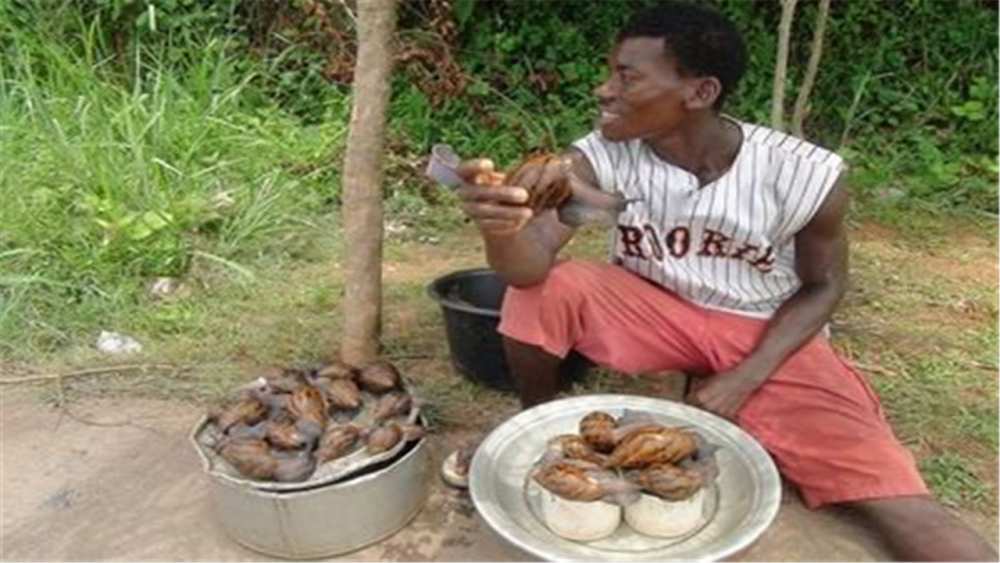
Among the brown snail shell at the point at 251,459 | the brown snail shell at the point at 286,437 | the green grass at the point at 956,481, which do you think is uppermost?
the brown snail shell at the point at 286,437

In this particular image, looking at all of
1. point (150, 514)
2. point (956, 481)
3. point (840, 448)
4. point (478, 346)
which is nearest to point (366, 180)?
point (478, 346)

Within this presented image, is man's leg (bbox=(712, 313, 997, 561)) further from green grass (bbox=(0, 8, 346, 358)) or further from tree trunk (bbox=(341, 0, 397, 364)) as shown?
green grass (bbox=(0, 8, 346, 358))

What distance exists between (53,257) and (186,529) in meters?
1.53

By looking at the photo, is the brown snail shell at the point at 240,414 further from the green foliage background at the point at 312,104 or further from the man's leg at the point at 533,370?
the green foliage background at the point at 312,104

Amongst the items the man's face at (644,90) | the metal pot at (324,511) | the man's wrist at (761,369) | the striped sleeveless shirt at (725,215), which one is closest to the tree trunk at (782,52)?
the striped sleeveless shirt at (725,215)

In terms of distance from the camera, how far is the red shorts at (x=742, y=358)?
1975mm

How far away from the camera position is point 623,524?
1.83 m

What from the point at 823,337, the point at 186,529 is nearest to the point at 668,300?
the point at 823,337

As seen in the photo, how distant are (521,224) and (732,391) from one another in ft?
1.96

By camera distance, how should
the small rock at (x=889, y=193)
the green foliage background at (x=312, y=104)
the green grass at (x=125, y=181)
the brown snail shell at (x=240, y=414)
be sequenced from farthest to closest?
1. the small rock at (x=889, y=193)
2. the green foliage background at (x=312, y=104)
3. the green grass at (x=125, y=181)
4. the brown snail shell at (x=240, y=414)

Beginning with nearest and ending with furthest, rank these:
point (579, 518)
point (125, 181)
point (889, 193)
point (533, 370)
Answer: point (579, 518) → point (533, 370) → point (125, 181) → point (889, 193)

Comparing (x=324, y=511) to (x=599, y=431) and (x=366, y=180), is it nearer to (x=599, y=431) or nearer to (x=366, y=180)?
(x=599, y=431)

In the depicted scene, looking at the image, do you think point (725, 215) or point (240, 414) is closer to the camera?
point (240, 414)

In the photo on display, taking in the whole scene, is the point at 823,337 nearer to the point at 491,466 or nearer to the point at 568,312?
the point at 568,312
